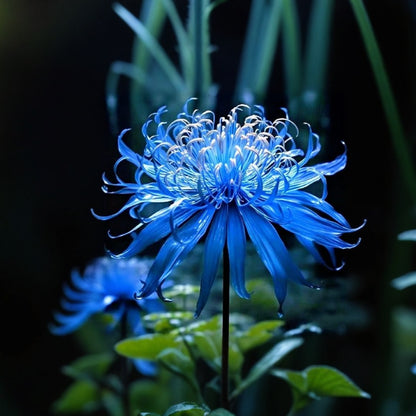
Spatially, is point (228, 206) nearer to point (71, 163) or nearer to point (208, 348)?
point (208, 348)

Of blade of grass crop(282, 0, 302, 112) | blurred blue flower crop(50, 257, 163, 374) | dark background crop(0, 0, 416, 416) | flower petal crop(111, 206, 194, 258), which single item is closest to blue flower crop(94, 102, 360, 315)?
flower petal crop(111, 206, 194, 258)

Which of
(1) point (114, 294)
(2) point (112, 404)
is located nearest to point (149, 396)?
(2) point (112, 404)

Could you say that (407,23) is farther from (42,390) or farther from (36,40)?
(42,390)

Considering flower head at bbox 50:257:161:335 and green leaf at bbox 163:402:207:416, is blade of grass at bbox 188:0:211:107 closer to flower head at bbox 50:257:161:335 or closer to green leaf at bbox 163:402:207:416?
flower head at bbox 50:257:161:335

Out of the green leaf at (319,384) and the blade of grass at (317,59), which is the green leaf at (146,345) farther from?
the blade of grass at (317,59)

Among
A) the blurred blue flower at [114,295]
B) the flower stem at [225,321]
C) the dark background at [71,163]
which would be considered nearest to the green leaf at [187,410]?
the flower stem at [225,321]

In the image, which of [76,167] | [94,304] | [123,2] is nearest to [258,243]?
[94,304]
